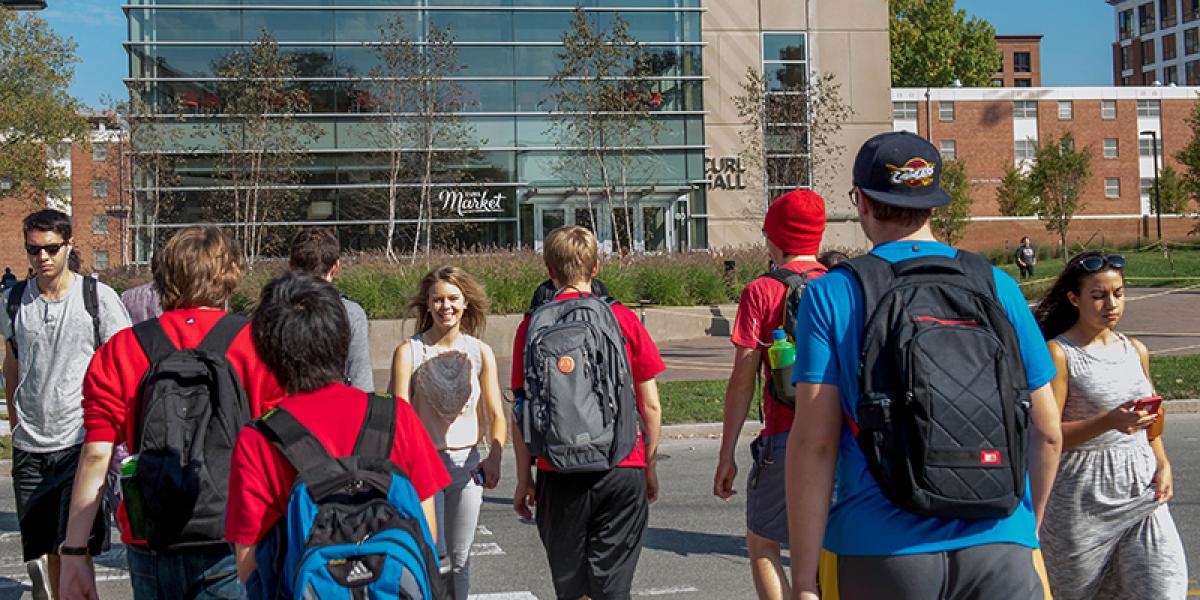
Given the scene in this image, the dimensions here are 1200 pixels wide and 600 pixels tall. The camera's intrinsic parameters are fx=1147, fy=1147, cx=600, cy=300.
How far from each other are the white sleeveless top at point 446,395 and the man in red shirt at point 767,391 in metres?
1.28

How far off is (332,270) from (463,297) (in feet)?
2.07

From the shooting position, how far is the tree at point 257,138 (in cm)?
2923

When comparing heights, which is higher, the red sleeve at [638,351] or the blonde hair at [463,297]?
the blonde hair at [463,297]

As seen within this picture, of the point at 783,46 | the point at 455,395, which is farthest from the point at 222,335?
the point at 783,46

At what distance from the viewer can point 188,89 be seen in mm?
32312

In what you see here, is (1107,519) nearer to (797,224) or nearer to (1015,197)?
(797,224)

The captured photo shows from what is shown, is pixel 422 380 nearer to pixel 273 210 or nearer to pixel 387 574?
pixel 387 574

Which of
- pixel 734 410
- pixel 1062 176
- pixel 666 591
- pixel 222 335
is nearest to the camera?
pixel 222 335

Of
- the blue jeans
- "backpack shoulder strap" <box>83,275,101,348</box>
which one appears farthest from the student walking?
the blue jeans

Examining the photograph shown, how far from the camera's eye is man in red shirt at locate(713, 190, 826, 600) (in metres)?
4.62

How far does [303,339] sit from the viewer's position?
297 centimetres

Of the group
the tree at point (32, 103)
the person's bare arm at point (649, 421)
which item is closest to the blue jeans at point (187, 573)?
the person's bare arm at point (649, 421)

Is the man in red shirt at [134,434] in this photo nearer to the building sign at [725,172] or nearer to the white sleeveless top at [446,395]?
the white sleeveless top at [446,395]

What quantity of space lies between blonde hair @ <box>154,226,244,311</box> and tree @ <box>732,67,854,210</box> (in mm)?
30538
